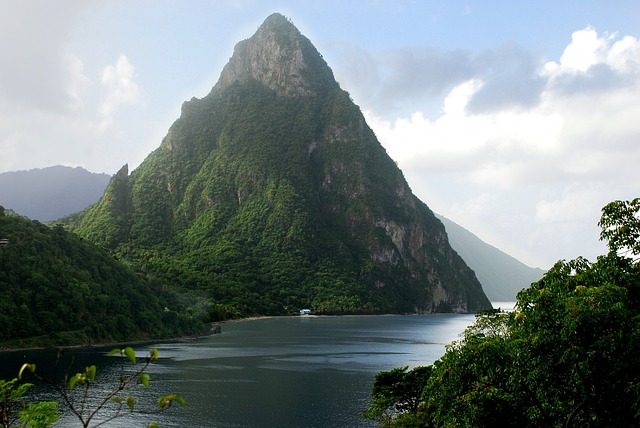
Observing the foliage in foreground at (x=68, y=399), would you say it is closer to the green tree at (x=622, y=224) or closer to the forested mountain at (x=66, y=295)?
the green tree at (x=622, y=224)

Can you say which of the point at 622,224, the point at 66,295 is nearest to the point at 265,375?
the point at 66,295

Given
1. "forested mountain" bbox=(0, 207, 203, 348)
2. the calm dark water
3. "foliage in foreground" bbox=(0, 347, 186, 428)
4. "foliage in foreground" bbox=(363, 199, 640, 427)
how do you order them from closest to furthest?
"foliage in foreground" bbox=(0, 347, 186, 428)
"foliage in foreground" bbox=(363, 199, 640, 427)
the calm dark water
"forested mountain" bbox=(0, 207, 203, 348)

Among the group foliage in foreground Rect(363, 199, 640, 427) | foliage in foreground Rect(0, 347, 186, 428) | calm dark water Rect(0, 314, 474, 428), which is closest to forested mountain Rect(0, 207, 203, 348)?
calm dark water Rect(0, 314, 474, 428)

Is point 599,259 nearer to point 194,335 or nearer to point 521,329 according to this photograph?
point 521,329

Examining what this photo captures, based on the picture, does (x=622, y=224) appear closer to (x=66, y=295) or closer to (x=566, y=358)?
(x=566, y=358)

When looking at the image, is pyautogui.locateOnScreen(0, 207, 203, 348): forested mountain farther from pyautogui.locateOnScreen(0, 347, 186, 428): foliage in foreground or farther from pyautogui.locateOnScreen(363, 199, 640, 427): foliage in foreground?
pyautogui.locateOnScreen(363, 199, 640, 427): foliage in foreground

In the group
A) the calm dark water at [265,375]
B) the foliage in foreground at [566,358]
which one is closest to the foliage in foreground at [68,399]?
the foliage in foreground at [566,358]
